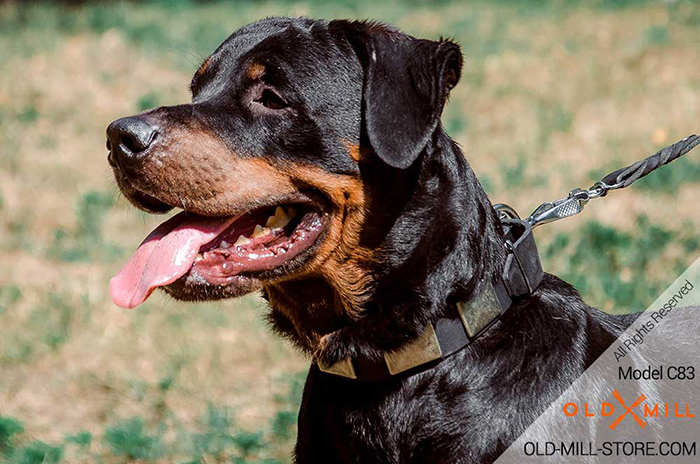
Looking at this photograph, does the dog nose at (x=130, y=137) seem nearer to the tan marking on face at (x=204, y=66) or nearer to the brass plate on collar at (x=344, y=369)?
the tan marking on face at (x=204, y=66)

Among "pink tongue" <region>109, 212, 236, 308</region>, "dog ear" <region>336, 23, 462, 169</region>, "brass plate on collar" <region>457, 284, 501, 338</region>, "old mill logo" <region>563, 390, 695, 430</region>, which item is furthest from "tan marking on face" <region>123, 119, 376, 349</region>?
"old mill logo" <region>563, 390, 695, 430</region>

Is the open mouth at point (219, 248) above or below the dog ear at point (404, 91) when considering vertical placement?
below

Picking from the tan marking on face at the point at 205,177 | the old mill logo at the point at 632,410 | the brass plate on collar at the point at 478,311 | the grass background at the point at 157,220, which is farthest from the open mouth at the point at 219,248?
the old mill logo at the point at 632,410

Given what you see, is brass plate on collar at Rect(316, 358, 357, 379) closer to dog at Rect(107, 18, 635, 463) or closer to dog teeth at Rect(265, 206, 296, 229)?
dog at Rect(107, 18, 635, 463)

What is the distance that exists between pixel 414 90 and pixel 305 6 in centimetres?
1392

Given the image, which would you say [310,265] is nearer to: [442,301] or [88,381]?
[442,301]

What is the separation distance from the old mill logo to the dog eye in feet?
4.73

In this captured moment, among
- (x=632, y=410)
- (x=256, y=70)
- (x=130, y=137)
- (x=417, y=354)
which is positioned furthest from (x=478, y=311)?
(x=130, y=137)

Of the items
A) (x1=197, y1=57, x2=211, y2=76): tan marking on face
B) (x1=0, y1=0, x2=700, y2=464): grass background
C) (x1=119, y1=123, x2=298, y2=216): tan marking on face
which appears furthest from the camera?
(x1=0, y1=0, x2=700, y2=464): grass background

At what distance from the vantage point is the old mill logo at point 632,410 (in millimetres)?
3082

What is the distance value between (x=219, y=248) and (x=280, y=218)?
0.87 ft

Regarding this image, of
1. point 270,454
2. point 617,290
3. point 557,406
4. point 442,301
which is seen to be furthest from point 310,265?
point 617,290

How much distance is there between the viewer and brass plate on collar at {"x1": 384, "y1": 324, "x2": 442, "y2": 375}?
3.09 meters

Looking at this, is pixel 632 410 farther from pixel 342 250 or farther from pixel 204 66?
pixel 204 66
